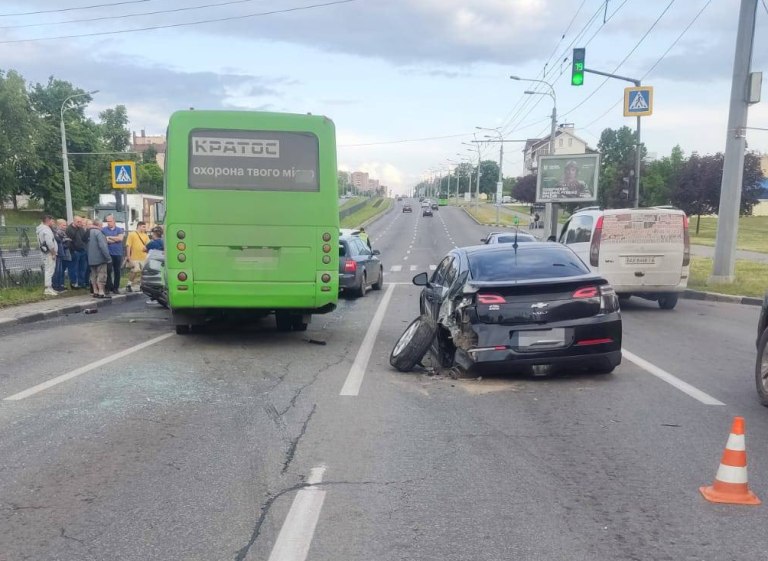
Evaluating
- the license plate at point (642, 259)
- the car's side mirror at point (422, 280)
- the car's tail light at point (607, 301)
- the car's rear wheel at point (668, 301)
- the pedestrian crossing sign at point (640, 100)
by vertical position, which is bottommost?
the car's rear wheel at point (668, 301)

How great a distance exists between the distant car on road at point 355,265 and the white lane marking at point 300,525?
12.7 metres

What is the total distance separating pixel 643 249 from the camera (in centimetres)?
1461

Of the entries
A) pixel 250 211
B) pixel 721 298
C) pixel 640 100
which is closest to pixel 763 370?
pixel 250 211

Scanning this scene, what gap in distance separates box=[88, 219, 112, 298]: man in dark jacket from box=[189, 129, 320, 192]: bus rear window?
6.66m

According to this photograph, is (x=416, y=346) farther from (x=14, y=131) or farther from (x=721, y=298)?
(x=14, y=131)

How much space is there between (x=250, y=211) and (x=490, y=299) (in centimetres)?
413

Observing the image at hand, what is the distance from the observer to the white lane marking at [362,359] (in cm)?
782

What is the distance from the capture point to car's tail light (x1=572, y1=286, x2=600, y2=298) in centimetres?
777

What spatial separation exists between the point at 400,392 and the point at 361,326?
5.43 m

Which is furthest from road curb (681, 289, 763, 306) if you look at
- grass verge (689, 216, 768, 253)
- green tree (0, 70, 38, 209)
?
green tree (0, 70, 38, 209)

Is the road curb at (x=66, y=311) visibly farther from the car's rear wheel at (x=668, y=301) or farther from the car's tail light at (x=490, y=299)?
the car's rear wheel at (x=668, y=301)

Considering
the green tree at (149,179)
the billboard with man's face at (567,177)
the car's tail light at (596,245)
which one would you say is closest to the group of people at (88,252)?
the car's tail light at (596,245)

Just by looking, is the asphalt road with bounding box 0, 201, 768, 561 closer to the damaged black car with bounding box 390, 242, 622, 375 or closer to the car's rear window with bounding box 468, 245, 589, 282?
the damaged black car with bounding box 390, 242, 622, 375

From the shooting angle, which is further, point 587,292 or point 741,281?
point 741,281
